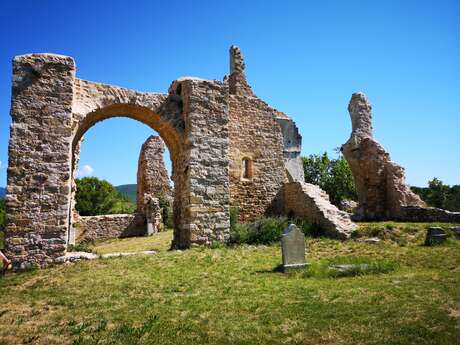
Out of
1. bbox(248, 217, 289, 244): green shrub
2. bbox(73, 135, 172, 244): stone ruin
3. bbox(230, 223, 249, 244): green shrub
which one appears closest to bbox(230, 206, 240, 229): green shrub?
bbox(230, 223, 249, 244): green shrub

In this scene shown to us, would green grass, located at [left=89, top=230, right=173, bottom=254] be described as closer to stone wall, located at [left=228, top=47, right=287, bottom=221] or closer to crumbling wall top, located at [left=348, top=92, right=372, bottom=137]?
stone wall, located at [left=228, top=47, right=287, bottom=221]

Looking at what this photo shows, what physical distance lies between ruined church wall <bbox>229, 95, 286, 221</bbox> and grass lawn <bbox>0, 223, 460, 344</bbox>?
234 inches

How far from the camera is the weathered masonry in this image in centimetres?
857

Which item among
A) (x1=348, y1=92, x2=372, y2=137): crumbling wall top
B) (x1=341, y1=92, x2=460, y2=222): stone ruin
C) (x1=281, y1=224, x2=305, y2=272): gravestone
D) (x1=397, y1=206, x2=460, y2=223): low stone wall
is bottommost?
(x1=281, y1=224, x2=305, y2=272): gravestone

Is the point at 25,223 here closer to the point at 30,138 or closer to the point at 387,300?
the point at 30,138

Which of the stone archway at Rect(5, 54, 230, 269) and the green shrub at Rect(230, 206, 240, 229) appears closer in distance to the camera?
the stone archway at Rect(5, 54, 230, 269)

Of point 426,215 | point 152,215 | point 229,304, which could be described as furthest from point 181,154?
point 426,215

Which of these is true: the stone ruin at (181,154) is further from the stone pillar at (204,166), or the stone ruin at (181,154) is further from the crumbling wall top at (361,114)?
the crumbling wall top at (361,114)

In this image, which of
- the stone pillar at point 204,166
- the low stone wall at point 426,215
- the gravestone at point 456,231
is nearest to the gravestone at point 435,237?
the gravestone at point 456,231

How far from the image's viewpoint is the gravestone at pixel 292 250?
7.18 meters

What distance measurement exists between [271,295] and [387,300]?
1.68 metres

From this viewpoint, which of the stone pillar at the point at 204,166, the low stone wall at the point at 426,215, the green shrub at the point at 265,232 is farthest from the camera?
the low stone wall at the point at 426,215

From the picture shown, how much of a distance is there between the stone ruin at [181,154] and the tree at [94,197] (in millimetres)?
25375

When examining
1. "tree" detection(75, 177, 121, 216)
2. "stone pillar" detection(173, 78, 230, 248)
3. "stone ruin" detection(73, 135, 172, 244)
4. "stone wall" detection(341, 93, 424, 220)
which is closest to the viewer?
"stone pillar" detection(173, 78, 230, 248)
